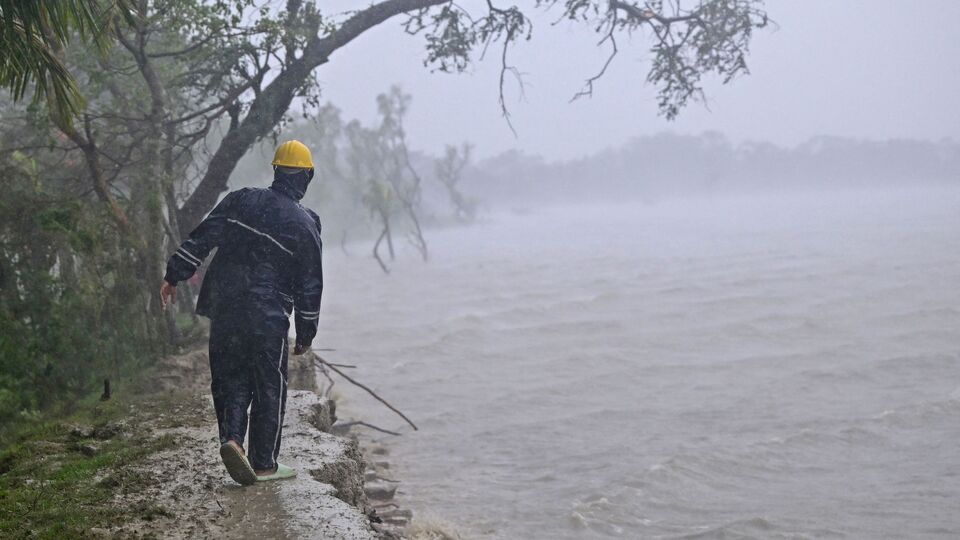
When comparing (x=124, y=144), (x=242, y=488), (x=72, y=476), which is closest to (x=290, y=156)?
(x=242, y=488)

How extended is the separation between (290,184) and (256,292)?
643 millimetres

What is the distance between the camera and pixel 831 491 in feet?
33.6

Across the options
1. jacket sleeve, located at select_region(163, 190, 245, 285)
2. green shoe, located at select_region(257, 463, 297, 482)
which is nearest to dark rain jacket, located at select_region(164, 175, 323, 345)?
jacket sleeve, located at select_region(163, 190, 245, 285)

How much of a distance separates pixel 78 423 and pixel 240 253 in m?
2.55

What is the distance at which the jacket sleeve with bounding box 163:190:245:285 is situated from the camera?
16.9 ft

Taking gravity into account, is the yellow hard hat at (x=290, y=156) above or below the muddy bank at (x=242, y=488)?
above

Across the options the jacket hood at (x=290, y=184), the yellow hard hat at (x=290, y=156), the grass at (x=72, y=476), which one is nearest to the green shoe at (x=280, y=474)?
the grass at (x=72, y=476)

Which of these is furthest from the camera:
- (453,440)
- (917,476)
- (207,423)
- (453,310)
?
(453,310)

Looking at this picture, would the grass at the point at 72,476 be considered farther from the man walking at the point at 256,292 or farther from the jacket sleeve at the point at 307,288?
the jacket sleeve at the point at 307,288

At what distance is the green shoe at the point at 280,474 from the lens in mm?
5289

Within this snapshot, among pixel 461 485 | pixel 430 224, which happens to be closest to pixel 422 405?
pixel 461 485

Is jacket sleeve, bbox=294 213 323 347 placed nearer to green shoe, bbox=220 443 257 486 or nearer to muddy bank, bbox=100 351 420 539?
green shoe, bbox=220 443 257 486

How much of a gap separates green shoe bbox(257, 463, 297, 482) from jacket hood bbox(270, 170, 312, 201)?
1.55 metres

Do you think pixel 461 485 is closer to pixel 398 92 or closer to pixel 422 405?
pixel 422 405
